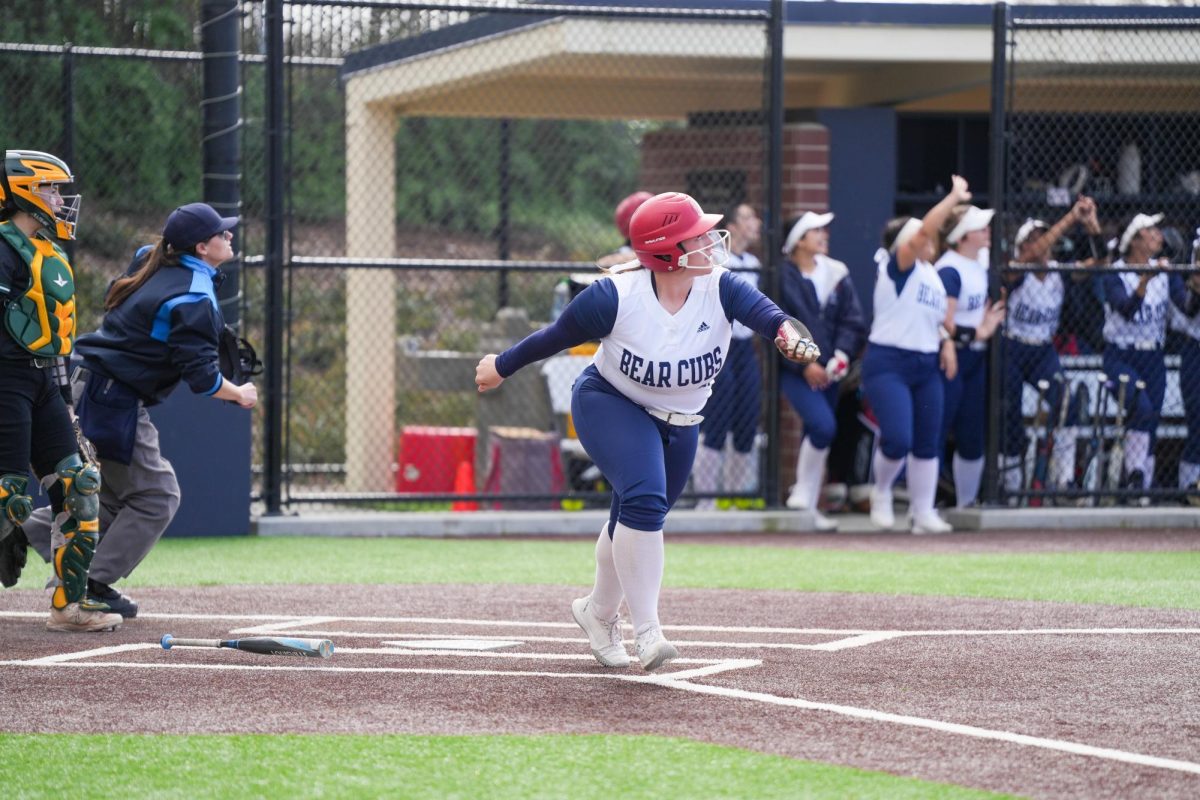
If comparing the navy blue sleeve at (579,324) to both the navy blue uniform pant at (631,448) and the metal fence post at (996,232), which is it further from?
the metal fence post at (996,232)

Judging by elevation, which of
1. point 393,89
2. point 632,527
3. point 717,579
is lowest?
point 717,579

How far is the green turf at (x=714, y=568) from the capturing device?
891 cm

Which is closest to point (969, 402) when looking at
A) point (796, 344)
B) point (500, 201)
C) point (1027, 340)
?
point (1027, 340)

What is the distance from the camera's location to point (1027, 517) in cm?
1218

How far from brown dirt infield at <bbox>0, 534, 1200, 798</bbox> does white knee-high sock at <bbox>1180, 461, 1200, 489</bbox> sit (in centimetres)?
498

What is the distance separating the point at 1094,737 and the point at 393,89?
35.9ft

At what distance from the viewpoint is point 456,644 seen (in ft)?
22.8

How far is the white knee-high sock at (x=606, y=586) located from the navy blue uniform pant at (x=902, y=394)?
5325 mm

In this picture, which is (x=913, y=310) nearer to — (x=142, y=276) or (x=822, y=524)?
(x=822, y=524)

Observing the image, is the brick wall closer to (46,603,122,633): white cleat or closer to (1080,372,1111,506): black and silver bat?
(1080,372,1111,506): black and silver bat

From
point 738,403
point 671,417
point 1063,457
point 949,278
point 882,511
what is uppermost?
point 949,278

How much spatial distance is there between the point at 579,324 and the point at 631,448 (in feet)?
1.57

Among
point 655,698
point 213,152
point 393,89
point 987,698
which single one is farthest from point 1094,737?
point 393,89

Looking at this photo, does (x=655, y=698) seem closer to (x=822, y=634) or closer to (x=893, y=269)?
(x=822, y=634)
